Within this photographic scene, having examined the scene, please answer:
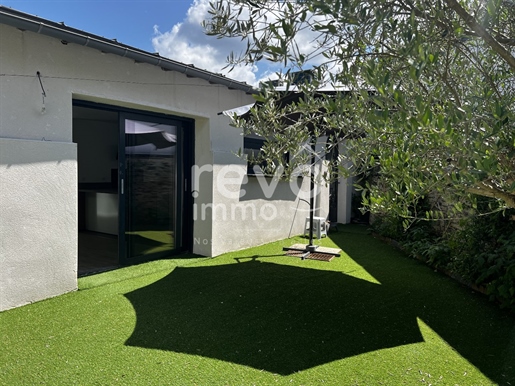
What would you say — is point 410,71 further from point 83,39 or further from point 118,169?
point 118,169

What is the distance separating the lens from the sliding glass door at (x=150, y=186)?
749 cm

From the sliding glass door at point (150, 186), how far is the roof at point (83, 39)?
5.10ft

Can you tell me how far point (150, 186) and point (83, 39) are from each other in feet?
11.6

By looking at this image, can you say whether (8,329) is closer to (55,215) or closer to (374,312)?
(55,215)

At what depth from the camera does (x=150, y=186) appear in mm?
8047

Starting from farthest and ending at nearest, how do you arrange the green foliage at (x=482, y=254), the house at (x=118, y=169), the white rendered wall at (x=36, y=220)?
the green foliage at (x=482, y=254) → the house at (x=118, y=169) → the white rendered wall at (x=36, y=220)

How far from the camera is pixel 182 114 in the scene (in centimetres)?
812

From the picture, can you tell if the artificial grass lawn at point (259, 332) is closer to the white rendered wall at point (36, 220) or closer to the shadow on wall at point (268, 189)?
the white rendered wall at point (36, 220)

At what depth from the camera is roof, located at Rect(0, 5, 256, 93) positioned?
15.0 feet

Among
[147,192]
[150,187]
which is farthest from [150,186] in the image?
[147,192]

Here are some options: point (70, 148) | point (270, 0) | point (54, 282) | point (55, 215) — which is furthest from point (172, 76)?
point (270, 0)

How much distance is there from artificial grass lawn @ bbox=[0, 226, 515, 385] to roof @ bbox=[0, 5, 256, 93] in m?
3.95

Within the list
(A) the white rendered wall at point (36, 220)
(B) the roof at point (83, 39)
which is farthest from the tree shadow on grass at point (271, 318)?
(B) the roof at point (83, 39)

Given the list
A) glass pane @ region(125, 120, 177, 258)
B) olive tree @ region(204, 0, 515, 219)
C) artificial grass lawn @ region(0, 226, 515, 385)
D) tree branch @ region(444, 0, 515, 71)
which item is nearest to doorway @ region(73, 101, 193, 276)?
glass pane @ region(125, 120, 177, 258)
